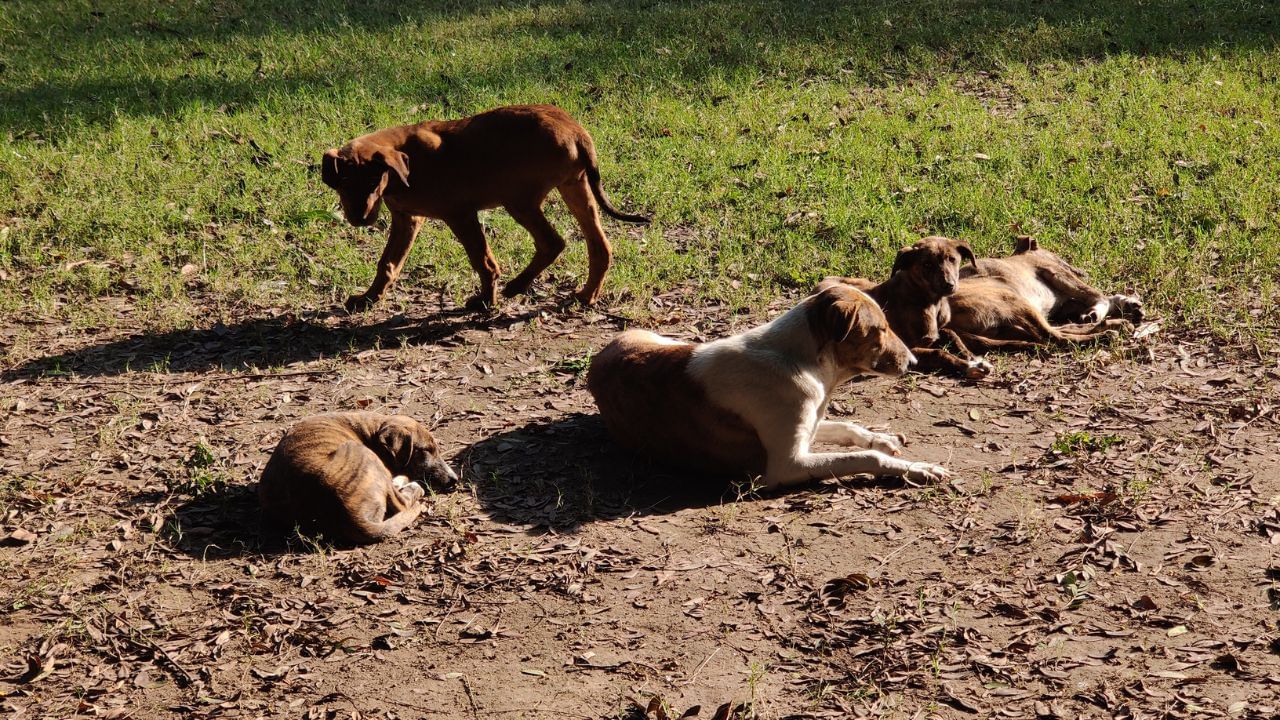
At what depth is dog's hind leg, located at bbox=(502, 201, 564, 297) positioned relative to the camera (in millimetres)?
8516

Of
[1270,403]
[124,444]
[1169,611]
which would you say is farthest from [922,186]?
[124,444]

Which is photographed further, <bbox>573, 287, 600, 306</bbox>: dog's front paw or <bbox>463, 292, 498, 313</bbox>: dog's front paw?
<bbox>573, 287, 600, 306</bbox>: dog's front paw

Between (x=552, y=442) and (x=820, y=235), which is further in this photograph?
(x=820, y=235)

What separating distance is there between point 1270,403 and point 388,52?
11.7 meters

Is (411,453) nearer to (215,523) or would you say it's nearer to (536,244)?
(215,523)

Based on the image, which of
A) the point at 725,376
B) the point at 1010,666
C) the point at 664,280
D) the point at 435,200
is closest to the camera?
the point at 1010,666

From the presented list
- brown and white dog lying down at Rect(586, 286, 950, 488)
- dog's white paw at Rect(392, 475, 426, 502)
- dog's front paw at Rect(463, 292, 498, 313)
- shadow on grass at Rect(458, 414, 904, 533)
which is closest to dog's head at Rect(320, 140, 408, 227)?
dog's front paw at Rect(463, 292, 498, 313)

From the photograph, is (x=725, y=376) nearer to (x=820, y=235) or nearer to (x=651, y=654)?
(x=651, y=654)

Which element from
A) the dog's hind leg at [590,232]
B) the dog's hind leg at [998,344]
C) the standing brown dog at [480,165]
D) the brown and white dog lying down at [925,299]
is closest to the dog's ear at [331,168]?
the standing brown dog at [480,165]

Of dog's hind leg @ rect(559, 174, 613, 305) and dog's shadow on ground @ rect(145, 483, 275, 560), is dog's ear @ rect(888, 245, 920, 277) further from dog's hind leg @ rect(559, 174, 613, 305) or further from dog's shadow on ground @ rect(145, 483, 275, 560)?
dog's shadow on ground @ rect(145, 483, 275, 560)

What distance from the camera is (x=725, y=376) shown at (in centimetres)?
622

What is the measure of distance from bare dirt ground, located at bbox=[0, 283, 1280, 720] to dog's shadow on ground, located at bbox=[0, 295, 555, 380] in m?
0.10

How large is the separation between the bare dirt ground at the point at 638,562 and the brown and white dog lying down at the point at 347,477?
0.47 ft

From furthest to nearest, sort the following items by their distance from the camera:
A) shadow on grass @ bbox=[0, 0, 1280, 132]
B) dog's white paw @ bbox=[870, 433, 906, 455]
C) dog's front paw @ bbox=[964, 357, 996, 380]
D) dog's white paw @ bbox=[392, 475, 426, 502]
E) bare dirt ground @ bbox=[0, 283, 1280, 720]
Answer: shadow on grass @ bbox=[0, 0, 1280, 132] < dog's front paw @ bbox=[964, 357, 996, 380] < dog's white paw @ bbox=[870, 433, 906, 455] < dog's white paw @ bbox=[392, 475, 426, 502] < bare dirt ground @ bbox=[0, 283, 1280, 720]
